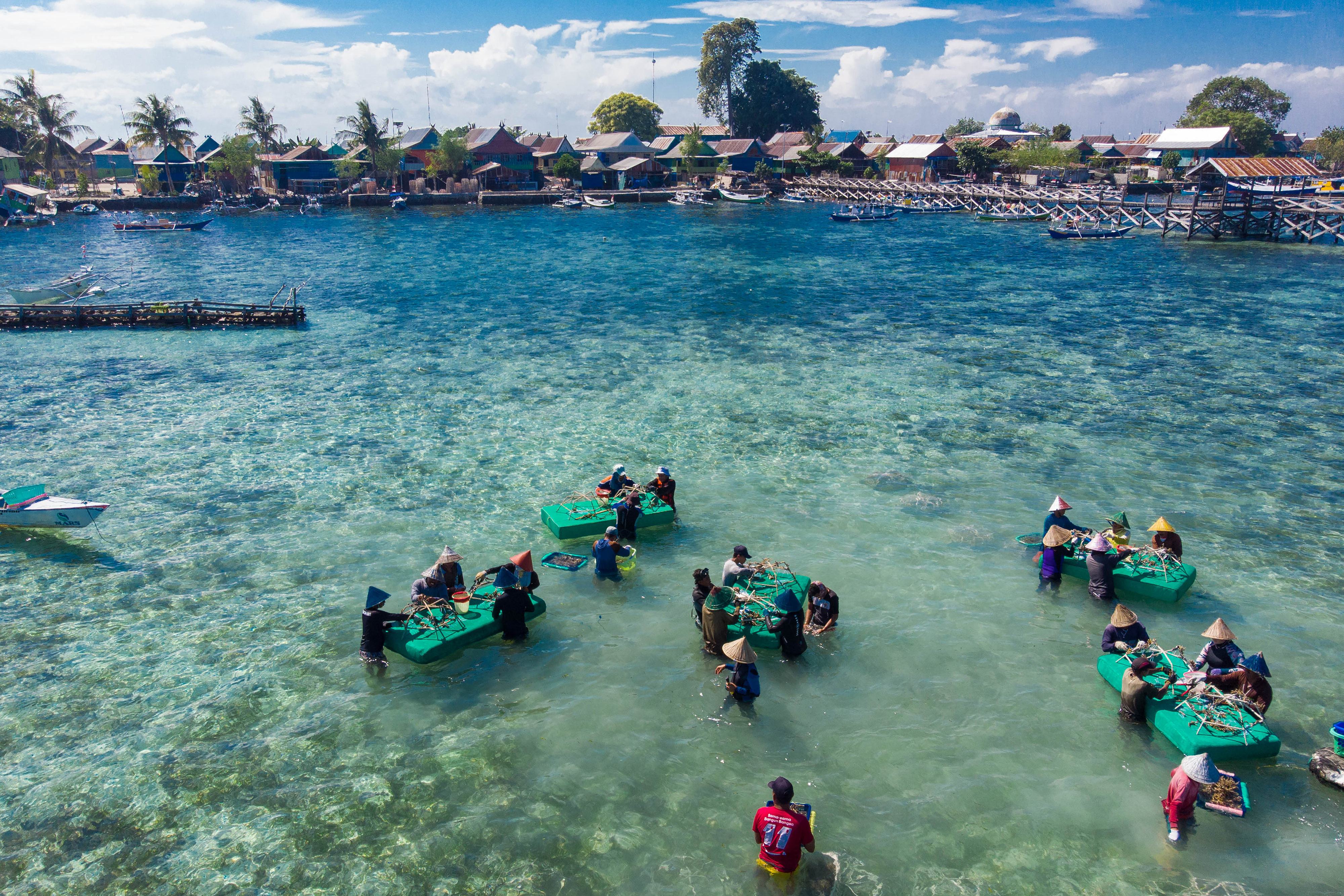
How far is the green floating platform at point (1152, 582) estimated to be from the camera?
52.9 feet

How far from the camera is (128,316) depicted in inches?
1667

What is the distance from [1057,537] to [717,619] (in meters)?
7.80

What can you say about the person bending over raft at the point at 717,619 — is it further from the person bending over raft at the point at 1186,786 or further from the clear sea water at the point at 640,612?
the person bending over raft at the point at 1186,786

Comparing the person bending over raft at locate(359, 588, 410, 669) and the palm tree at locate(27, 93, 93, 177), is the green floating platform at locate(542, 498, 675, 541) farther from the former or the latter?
the palm tree at locate(27, 93, 93, 177)

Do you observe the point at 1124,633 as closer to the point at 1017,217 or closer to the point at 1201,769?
the point at 1201,769

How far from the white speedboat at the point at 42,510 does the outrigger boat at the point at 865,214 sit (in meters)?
97.9

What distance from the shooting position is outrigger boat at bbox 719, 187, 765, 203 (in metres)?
136

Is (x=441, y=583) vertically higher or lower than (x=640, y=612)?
higher

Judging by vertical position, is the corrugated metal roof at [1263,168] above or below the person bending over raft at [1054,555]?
above

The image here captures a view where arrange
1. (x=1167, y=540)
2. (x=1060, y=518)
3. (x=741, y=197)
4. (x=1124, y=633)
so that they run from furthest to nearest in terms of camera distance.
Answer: (x=741, y=197) → (x=1060, y=518) → (x=1167, y=540) → (x=1124, y=633)

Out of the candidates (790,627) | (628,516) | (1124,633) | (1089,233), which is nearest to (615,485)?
(628,516)

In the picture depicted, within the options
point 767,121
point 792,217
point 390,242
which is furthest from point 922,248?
point 767,121

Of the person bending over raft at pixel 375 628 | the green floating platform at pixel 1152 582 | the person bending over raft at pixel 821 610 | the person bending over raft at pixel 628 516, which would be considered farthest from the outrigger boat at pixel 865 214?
the person bending over raft at pixel 375 628

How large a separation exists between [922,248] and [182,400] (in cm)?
6795
